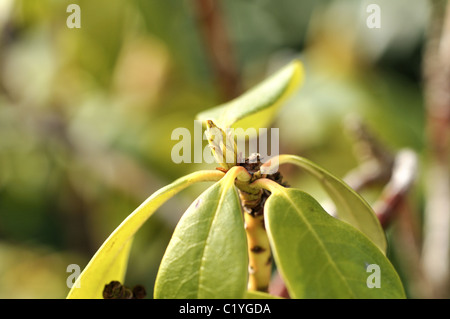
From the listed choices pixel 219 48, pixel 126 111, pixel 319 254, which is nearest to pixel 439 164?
pixel 219 48

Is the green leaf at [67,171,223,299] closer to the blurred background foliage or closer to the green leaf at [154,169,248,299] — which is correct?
the green leaf at [154,169,248,299]

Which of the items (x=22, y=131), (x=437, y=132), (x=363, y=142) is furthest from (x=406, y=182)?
(x=22, y=131)

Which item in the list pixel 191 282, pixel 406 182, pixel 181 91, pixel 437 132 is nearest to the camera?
pixel 191 282

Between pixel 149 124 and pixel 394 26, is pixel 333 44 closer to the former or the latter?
pixel 394 26

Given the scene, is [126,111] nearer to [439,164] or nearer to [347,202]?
[439,164]

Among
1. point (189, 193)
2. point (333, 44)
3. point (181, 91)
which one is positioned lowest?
point (189, 193)

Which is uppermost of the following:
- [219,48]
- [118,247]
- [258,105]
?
[219,48]
